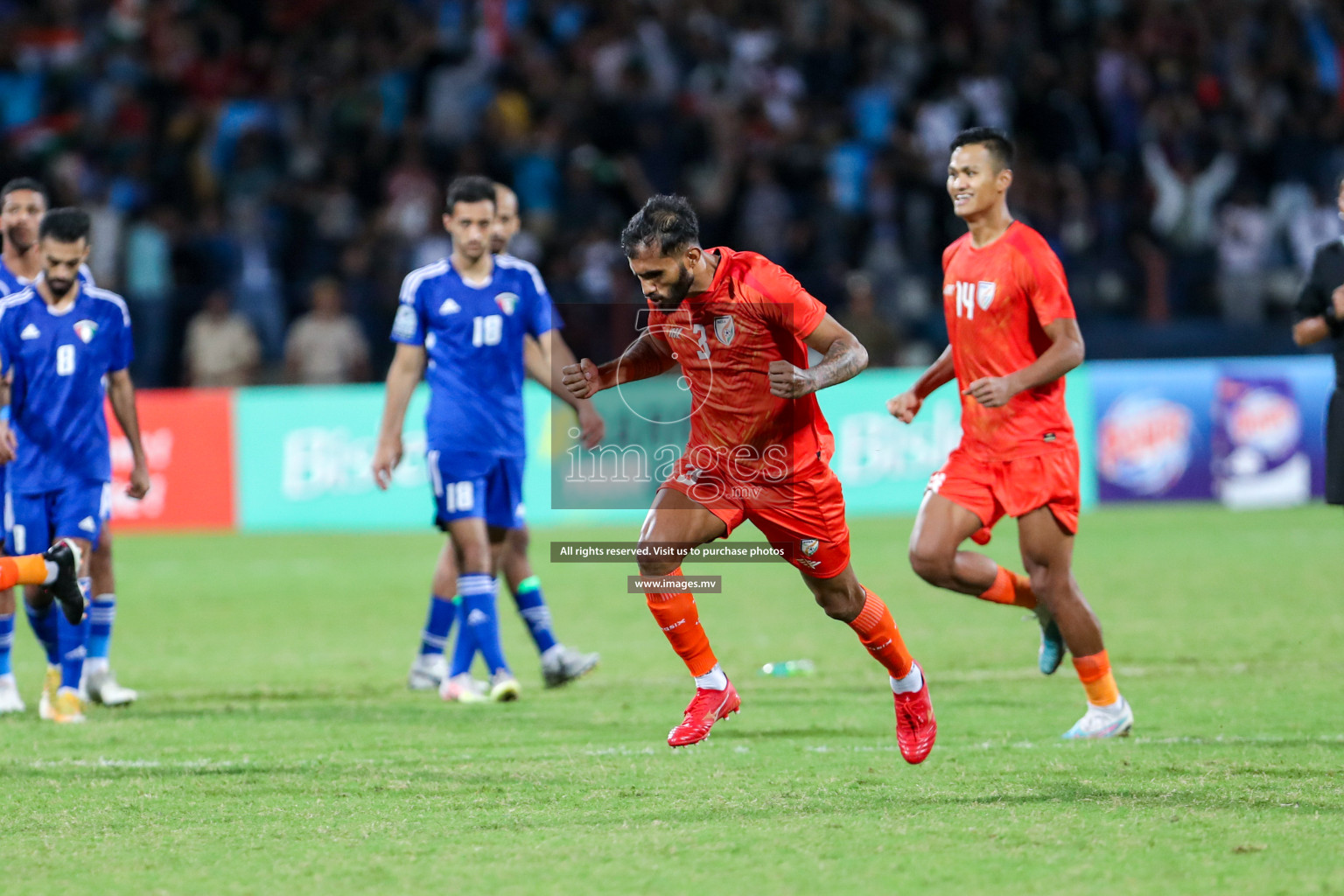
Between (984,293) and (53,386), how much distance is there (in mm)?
4391

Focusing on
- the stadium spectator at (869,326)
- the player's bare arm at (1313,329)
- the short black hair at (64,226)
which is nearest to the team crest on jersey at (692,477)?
the player's bare arm at (1313,329)

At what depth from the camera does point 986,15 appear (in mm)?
22578

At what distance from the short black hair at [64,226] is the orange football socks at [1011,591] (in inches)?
175

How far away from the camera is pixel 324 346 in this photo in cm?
1794

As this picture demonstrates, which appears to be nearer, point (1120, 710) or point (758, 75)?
point (1120, 710)

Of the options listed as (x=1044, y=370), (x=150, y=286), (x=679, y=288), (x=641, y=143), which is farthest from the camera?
(x=641, y=143)

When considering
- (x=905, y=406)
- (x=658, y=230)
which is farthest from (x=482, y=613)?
(x=658, y=230)

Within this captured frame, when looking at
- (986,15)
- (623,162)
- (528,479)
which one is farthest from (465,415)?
(986,15)

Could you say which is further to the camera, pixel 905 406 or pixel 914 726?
pixel 905 406

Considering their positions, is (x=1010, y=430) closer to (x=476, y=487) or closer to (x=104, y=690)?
(x=476, y=487)

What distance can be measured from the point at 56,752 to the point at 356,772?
1448 millimetres

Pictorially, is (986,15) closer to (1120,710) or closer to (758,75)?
(758,75)

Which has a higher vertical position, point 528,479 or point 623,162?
point 623,162

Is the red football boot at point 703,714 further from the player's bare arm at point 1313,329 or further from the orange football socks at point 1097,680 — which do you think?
the player's bare arm at point 1313,329
